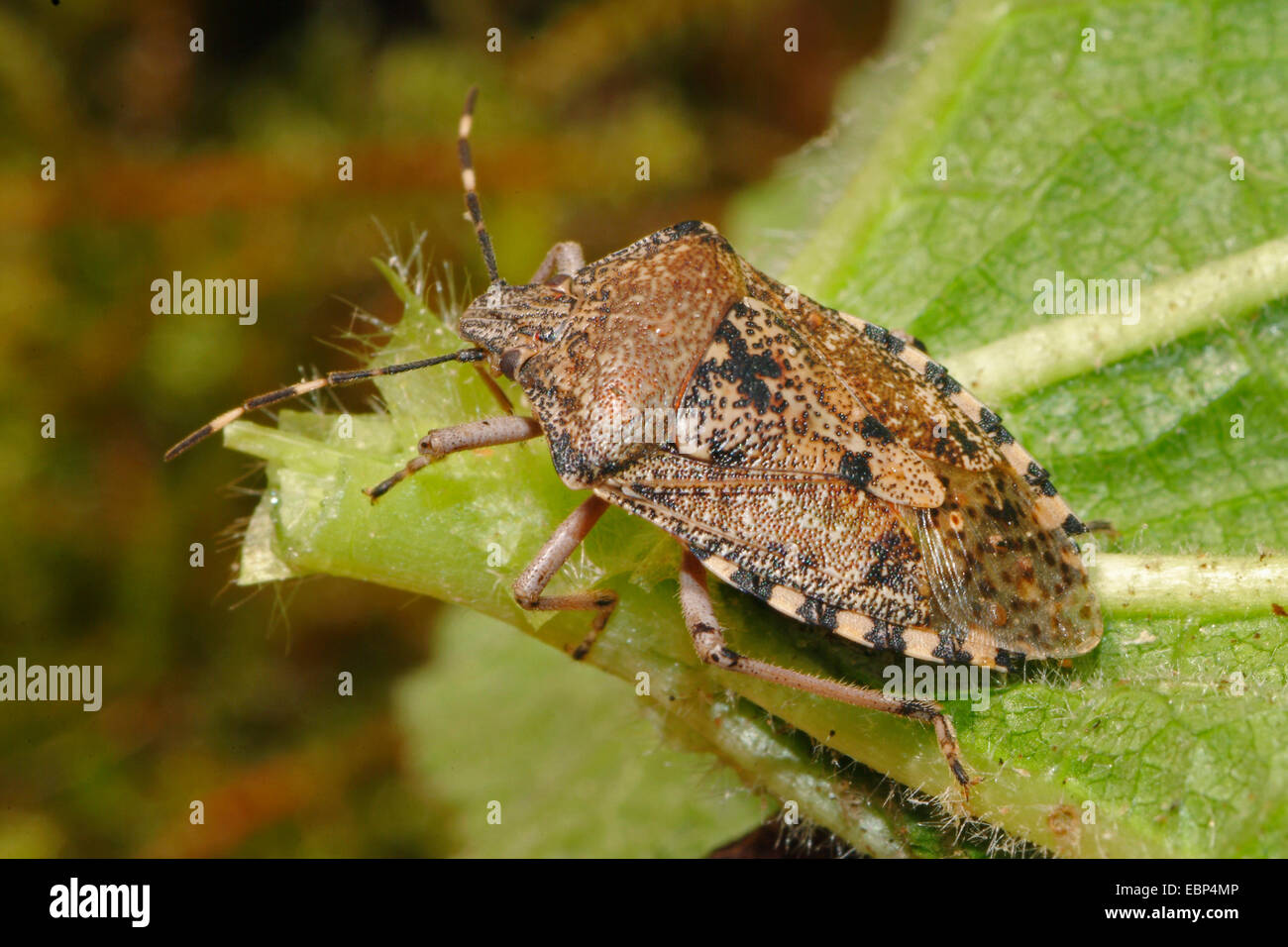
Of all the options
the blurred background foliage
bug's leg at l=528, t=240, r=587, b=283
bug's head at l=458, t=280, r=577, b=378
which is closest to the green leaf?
bug's head at l=458, t=280, r=577, b=378

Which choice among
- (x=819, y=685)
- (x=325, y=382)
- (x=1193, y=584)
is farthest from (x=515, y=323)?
(x=1193, y=584)

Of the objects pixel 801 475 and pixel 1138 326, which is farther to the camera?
pixel 1138 326

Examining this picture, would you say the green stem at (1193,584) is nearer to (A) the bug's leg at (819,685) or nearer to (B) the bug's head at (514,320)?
(A) the bug's leg at (819,685)

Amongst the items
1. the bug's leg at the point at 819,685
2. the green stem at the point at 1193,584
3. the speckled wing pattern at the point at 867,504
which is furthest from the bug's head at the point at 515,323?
the green stem at the point at 1193,584

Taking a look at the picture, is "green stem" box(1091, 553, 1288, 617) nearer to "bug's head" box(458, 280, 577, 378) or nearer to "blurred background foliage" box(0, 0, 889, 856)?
"blurred background foliage" box(0, 0, 889, 856)

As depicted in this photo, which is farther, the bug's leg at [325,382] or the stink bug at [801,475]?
the bug's leg at [325,382]

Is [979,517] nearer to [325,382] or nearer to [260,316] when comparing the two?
[325,382]
